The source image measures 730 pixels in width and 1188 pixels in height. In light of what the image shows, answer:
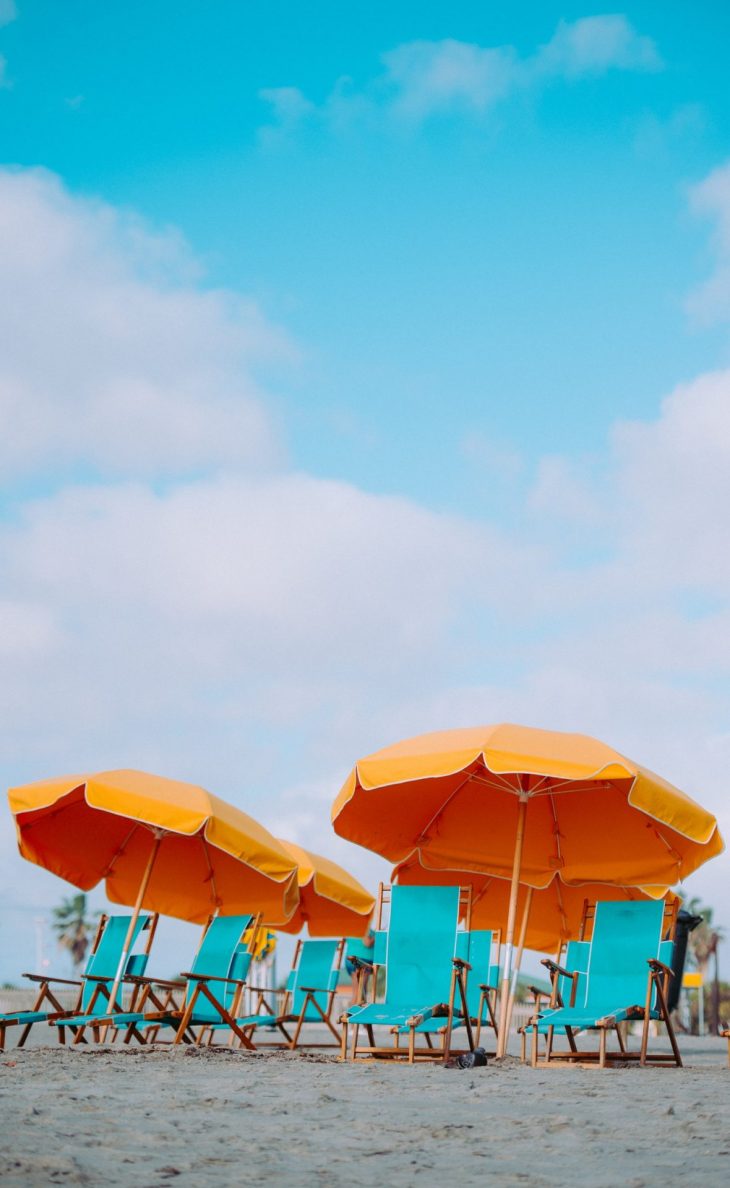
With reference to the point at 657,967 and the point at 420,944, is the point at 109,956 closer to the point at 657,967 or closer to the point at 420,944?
the point at 420,944

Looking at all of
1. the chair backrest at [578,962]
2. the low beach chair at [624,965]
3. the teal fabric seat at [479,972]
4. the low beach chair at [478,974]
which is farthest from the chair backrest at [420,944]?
the chair backrest at [578,962]

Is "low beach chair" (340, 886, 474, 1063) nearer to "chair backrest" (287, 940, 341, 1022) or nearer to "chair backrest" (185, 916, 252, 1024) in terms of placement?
"chair backrest" (185, 916, 252, 1024)

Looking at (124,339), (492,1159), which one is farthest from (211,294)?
(492,1159)

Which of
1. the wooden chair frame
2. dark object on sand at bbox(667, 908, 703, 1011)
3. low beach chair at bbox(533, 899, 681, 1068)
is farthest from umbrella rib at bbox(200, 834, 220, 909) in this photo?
dark object on sand at bbox(667, 908, 703, 1011)

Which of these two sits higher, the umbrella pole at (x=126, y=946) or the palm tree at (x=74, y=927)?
the palm tree at (x=74, y=927)

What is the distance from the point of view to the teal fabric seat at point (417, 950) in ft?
22.4

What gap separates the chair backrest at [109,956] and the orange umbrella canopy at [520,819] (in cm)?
199

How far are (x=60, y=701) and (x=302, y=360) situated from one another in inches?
360

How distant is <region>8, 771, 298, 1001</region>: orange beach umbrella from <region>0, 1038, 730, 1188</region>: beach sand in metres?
2.48

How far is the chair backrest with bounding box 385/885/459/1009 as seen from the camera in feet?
22.5

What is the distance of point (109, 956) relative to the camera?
28.0ft

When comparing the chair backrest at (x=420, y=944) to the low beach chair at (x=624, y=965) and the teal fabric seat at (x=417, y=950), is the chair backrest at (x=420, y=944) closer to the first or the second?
the teal fabric seat at (x=417, y=950)

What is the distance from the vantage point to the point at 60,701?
20.7m

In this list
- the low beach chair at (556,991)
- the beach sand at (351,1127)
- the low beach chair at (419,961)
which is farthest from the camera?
the low beach chair at (419,961)
